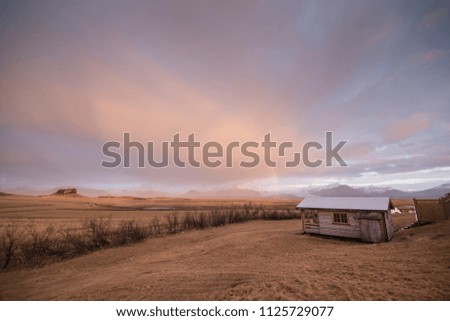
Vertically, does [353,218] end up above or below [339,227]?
above

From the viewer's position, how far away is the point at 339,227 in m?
16.2

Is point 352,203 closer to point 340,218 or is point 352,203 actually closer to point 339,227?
point 340,218

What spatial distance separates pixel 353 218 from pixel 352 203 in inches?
54.0

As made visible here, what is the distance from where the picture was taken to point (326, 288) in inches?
227

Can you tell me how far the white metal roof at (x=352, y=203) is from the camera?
48.9ft

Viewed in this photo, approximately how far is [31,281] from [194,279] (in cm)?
1014

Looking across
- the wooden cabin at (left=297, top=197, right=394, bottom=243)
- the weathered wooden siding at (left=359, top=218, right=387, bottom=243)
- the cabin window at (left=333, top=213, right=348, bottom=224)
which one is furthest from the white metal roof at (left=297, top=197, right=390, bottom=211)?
the weathered wooden siding at (left=359, top=218, right=387, bottom=243)

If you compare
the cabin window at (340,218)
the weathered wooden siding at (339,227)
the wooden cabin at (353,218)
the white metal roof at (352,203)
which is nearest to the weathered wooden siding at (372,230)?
the wooden cabin at (353,218)

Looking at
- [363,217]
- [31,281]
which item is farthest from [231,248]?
[31,281]

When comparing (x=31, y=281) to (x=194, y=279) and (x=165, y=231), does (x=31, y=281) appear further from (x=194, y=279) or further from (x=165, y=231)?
(x=165, y=231)

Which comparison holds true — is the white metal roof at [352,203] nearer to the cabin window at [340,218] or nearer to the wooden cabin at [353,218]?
the wooden cabin at [353,218]

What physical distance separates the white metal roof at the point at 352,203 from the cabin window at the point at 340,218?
58 cm

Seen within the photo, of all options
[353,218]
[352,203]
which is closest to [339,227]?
[353,218]

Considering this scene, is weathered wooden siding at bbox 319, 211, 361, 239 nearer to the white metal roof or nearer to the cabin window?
the cabin window
